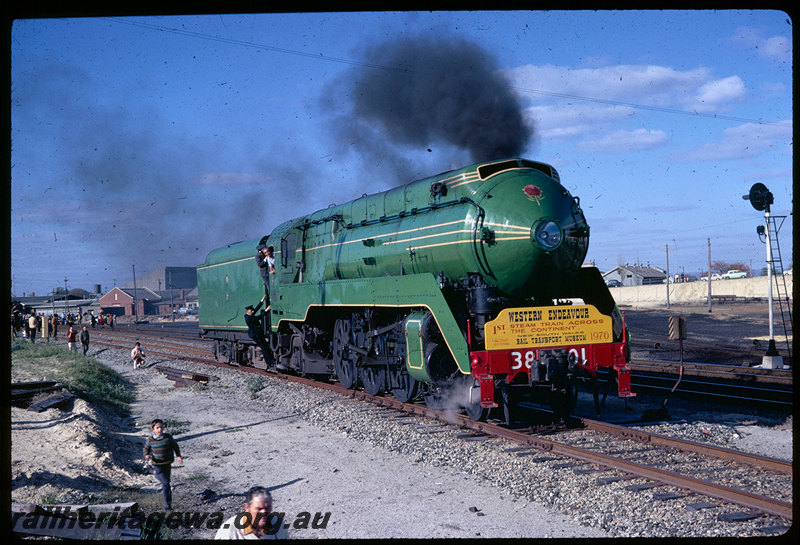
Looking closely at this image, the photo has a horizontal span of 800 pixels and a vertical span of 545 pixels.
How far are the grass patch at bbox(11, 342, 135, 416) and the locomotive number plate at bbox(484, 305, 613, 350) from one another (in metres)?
9.09

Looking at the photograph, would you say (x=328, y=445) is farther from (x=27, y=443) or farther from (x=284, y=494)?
(x=27, y=443)

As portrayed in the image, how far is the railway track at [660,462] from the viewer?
6688 millimetres

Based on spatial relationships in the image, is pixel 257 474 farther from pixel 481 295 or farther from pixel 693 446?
pixel 693 446

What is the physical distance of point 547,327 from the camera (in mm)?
9898

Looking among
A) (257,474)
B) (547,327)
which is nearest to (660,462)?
(547,327)

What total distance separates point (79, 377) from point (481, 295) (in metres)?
12.0

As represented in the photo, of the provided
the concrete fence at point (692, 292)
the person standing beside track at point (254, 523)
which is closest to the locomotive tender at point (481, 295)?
the person standing beside track at point (254, 523)

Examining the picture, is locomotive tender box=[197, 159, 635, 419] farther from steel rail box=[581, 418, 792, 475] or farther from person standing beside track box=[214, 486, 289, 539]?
person standing beside track box=[214, 486, 289, 539]

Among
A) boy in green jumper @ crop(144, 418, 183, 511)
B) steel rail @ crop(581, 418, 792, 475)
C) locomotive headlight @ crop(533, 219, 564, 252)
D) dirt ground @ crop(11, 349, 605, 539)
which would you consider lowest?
dirt ground @ crop(11, 349, 605, 539)

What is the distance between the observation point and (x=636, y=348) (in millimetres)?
25281

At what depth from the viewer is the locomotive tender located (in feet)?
31.9

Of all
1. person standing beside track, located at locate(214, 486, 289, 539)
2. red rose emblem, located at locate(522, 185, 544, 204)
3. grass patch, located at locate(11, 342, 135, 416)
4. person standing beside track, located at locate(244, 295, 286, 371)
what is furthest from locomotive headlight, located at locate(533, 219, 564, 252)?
person standing beside track, located at locate(244, 295, 286, 371)

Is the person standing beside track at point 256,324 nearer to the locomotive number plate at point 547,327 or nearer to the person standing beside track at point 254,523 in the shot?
the locomotive number plate at point 547,327

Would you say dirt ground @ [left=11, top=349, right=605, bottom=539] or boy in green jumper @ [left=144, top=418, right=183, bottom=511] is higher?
boy in green jumper @ [left=144, top=418, right=183, bottom=511]
